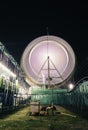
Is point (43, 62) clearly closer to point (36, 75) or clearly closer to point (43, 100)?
point (36, 75)

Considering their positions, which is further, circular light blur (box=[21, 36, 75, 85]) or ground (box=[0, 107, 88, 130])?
circular light blur (box=[21, 36, 75, 85])

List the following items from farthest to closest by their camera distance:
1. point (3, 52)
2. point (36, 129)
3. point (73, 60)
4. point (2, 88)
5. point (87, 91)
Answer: point (3, 52) → point (73, 60) → point (2, 88) → point (87, 91) → point (36, 129)

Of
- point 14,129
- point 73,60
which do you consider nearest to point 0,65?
point 73,60

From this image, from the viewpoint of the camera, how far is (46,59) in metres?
20.6

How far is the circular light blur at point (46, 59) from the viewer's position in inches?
798

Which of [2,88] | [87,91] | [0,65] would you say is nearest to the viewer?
[87,91]

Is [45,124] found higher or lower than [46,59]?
lower

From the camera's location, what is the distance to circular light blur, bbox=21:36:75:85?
66.5 feet

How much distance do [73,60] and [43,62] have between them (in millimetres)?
3175

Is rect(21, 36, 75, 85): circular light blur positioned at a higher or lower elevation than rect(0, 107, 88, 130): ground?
higher

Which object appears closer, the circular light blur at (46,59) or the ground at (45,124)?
the ground at (45,124)

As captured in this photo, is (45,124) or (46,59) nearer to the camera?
(45,124)

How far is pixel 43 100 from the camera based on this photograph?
1009 inches

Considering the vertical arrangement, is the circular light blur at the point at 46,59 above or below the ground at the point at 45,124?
above
